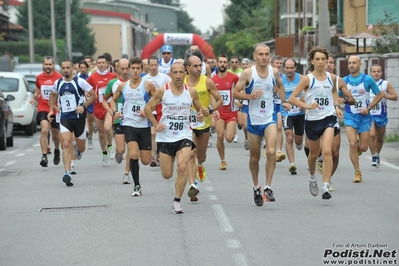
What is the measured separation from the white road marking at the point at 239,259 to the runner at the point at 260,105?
350 cm

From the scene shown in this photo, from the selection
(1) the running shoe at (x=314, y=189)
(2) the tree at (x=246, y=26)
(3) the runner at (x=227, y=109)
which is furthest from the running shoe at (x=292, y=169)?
(2) the tree at (x=246, y=26)

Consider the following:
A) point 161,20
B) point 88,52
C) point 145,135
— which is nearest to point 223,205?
point 145,135

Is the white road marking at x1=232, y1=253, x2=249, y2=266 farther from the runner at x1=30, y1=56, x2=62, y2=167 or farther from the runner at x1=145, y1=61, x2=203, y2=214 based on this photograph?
the runner at x1=30, y1=56, x2=62, y2=167

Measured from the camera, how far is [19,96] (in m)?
28.2

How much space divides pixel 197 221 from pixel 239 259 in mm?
2405

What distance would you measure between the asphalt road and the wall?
7726 mm

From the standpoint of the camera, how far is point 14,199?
550 inches

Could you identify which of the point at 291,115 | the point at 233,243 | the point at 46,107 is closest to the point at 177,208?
the point at 233,243

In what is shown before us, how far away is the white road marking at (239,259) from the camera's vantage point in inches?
336

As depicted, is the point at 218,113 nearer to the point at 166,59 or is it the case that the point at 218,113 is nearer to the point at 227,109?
the point at 227,109

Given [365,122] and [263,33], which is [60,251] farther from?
[263,33]

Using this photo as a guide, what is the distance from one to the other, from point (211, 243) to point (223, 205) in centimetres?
288

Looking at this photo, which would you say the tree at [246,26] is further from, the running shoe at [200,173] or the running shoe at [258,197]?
the running shoe at [258,197]

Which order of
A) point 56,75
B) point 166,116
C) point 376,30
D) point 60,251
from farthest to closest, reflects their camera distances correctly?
point 376,30 < point 56,75 < point 166,116 < point 60,251
